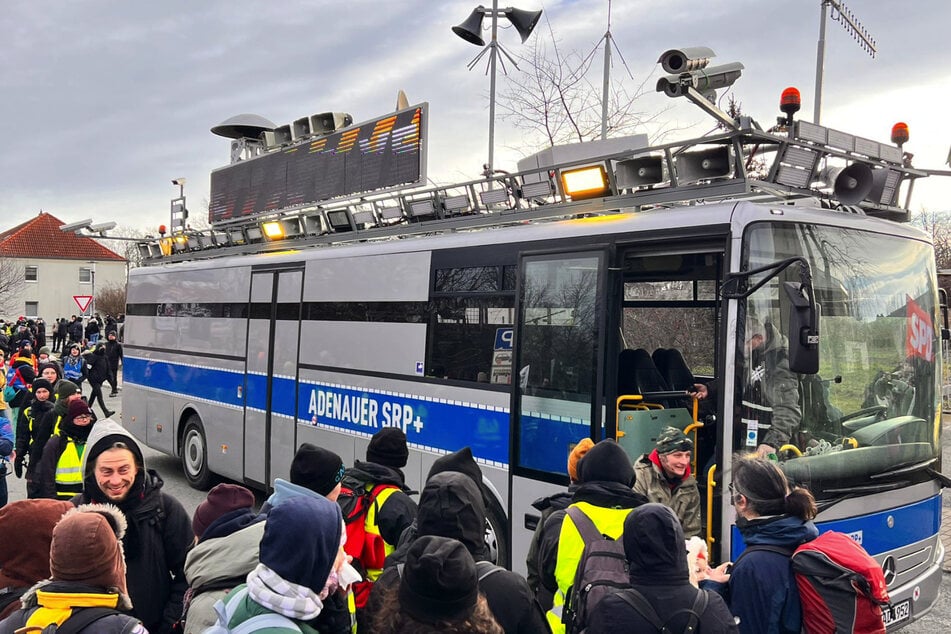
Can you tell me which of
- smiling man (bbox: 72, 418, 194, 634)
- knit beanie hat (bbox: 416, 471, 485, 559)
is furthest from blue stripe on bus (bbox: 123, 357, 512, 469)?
knit beanie hat (bbox: 416, 471, 485, 559)

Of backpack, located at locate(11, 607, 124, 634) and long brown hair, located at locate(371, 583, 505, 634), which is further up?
long brown hair, located at locate(371, 583, 505, 634)

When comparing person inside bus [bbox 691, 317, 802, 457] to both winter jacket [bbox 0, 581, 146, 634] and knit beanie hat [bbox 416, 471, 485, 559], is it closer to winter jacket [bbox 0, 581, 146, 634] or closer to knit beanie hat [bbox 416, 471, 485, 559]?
knit beanie hat [bbox 416, 471, 485, 559]

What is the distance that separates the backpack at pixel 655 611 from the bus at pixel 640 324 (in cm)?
210

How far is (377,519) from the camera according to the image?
3.88 metres

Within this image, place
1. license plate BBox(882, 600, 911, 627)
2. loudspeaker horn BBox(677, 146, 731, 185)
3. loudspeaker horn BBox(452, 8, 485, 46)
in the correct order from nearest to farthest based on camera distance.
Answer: license plate BBox(882, 600, 911, 627)
loudspeaker horn BBox(677, 146, 731, 185)
loudspeaker horn BBox(452, 8, 485, 46)

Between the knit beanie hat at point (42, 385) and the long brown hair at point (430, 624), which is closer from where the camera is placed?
the long brown hair at point (430, 624)

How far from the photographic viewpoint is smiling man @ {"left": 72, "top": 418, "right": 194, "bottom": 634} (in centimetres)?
374

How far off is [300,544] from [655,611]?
1.17 meters

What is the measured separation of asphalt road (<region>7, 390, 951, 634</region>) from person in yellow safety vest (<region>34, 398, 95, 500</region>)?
3887mm

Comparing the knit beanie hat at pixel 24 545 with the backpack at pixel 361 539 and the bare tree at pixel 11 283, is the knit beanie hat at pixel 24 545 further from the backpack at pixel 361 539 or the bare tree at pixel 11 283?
the bare tree at pixel 11 283

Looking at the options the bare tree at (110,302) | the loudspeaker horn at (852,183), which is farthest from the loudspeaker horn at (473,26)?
the bare tree at (110,302)

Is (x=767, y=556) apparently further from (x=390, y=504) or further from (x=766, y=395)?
(x=390, y=504)

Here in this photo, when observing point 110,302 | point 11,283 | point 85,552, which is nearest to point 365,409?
point 85,552

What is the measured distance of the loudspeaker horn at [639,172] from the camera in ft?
18.9
